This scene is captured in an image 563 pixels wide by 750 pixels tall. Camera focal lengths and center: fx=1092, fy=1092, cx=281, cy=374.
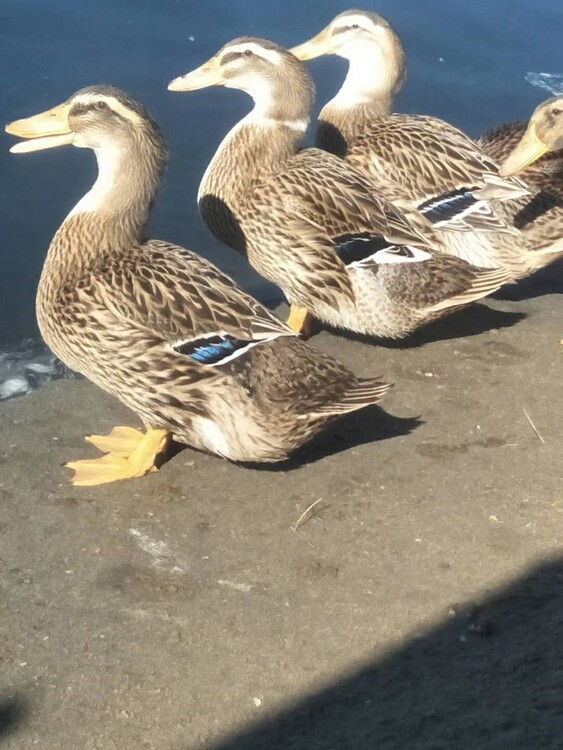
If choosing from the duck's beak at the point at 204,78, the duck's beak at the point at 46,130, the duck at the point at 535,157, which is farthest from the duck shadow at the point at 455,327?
the duck's beak at the point at 46,130

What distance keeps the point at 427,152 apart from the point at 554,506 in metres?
2.36

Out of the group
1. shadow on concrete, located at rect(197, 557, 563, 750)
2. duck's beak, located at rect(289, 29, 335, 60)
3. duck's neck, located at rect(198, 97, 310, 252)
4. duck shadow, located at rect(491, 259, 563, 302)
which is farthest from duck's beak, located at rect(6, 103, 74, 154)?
duck shadow, located at rect(491, 259, 563, 302)

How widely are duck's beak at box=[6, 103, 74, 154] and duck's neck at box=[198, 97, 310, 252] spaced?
1.13m

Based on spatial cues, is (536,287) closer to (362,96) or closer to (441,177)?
(441,177)

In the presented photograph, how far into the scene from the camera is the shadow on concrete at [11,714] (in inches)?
123

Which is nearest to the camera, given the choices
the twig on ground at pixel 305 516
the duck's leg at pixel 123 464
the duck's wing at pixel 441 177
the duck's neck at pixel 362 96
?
the twig on ground at pixel 305 516

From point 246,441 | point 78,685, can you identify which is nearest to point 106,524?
point 246,441

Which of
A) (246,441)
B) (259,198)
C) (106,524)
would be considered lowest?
(106,524)

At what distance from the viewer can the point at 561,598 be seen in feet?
11.9

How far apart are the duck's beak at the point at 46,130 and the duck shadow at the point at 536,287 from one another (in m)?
2.74

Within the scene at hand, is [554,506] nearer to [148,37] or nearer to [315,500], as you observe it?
[315,500]

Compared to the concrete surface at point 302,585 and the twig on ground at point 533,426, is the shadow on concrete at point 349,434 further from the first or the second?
the twig on ground at point 533,426

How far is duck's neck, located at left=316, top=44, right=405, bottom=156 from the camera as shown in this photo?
243 inches

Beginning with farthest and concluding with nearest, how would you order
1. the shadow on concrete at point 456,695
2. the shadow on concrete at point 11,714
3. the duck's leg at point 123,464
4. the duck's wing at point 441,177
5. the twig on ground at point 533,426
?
→ the duck's wing at point 441,177
the twig on ground at point 533,426
the duck's leg at point 123,464
the shadow on concrete at point 11,714
the shadow on concrete at point 456,695
